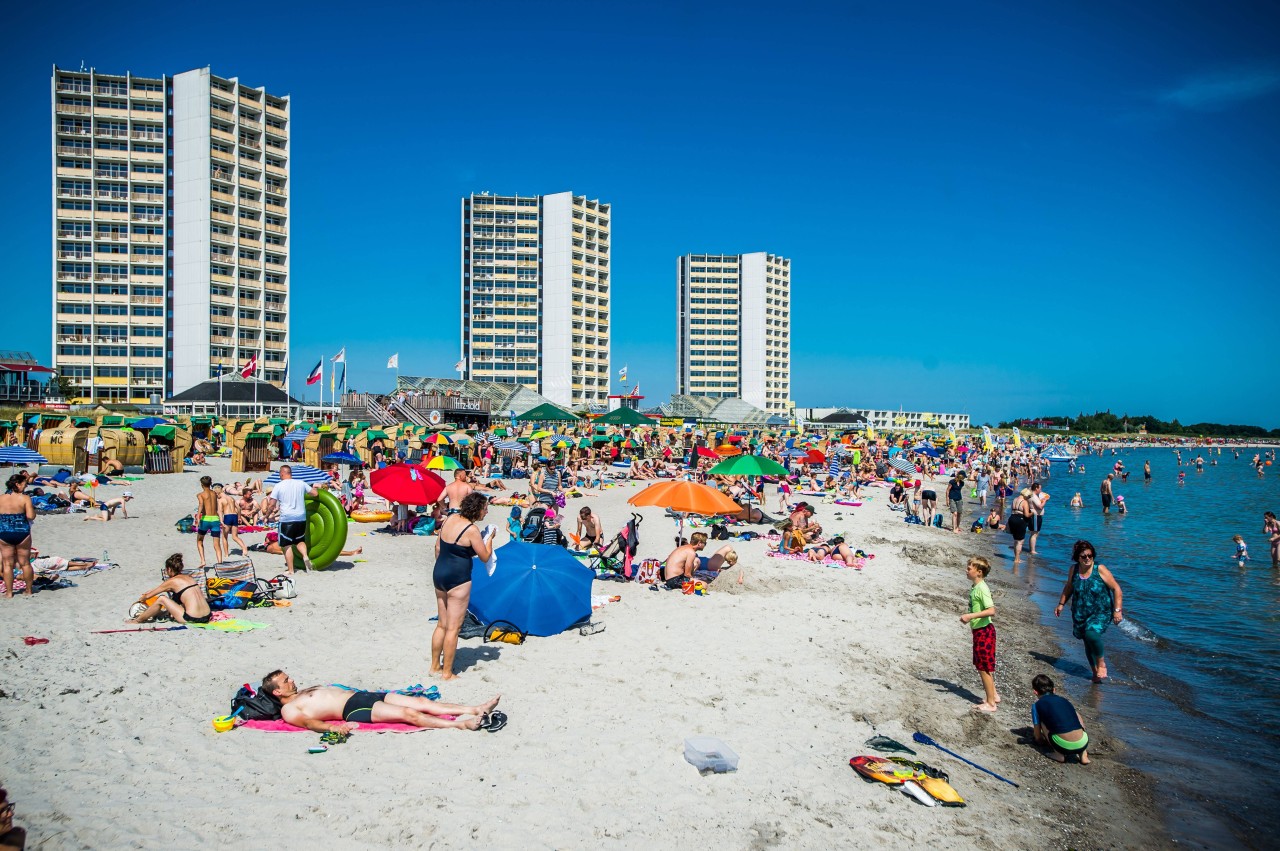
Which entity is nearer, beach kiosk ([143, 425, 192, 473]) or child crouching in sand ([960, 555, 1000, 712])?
child crouching in sand ([960, 555, 1000, 712])

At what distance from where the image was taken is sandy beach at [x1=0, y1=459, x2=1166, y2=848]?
4191 millimetres

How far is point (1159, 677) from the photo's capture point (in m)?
8.56

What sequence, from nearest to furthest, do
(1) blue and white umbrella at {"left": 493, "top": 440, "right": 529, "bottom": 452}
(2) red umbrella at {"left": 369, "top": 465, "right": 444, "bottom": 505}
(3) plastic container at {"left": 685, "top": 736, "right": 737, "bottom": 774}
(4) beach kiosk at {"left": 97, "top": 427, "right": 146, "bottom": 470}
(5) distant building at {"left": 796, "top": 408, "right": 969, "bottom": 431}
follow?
1. (3) plastic container at {"left": 685, "top": 736, "right": 737, "bottom": 774}
2. (2) red umbrella at {"left": 369, "top": 465, "right": 444, "bottom": 505}
3. (4) beach kiosk at {"left": 97, "top": 427, "right": 146, "bottom": 470}
4. (1) blue and white umbrella at {"left": 493, "top": 440, "right": 529, "bottom": 452}
5. (5) distant building at {"left": 796, "top": 408, "right": 969, "bottom": 431}

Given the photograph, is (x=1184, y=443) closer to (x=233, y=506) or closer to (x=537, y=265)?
(x=537, y=265)

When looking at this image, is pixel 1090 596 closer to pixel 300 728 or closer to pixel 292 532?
pixel 300 728

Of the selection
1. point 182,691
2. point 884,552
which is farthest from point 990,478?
point 182,691

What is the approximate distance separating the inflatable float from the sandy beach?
20.1 feet

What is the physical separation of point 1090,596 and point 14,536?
11.8 m

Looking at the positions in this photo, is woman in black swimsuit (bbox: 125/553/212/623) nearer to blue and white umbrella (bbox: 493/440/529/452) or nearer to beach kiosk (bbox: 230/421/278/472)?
beach kiosk (bbox: 230/421/278/472)

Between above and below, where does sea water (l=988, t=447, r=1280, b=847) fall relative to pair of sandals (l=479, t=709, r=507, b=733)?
below

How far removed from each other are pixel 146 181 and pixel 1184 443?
163m

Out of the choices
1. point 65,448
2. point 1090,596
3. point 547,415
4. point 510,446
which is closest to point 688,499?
point 1090,596

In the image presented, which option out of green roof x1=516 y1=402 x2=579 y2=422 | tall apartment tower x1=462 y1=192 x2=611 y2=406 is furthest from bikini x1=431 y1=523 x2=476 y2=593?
tall apartment tower x1=462 y1=192 x2=611 y2=406

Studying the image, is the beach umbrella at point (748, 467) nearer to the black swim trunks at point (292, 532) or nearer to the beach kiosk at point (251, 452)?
the black swim trunks at point (292, 532)
